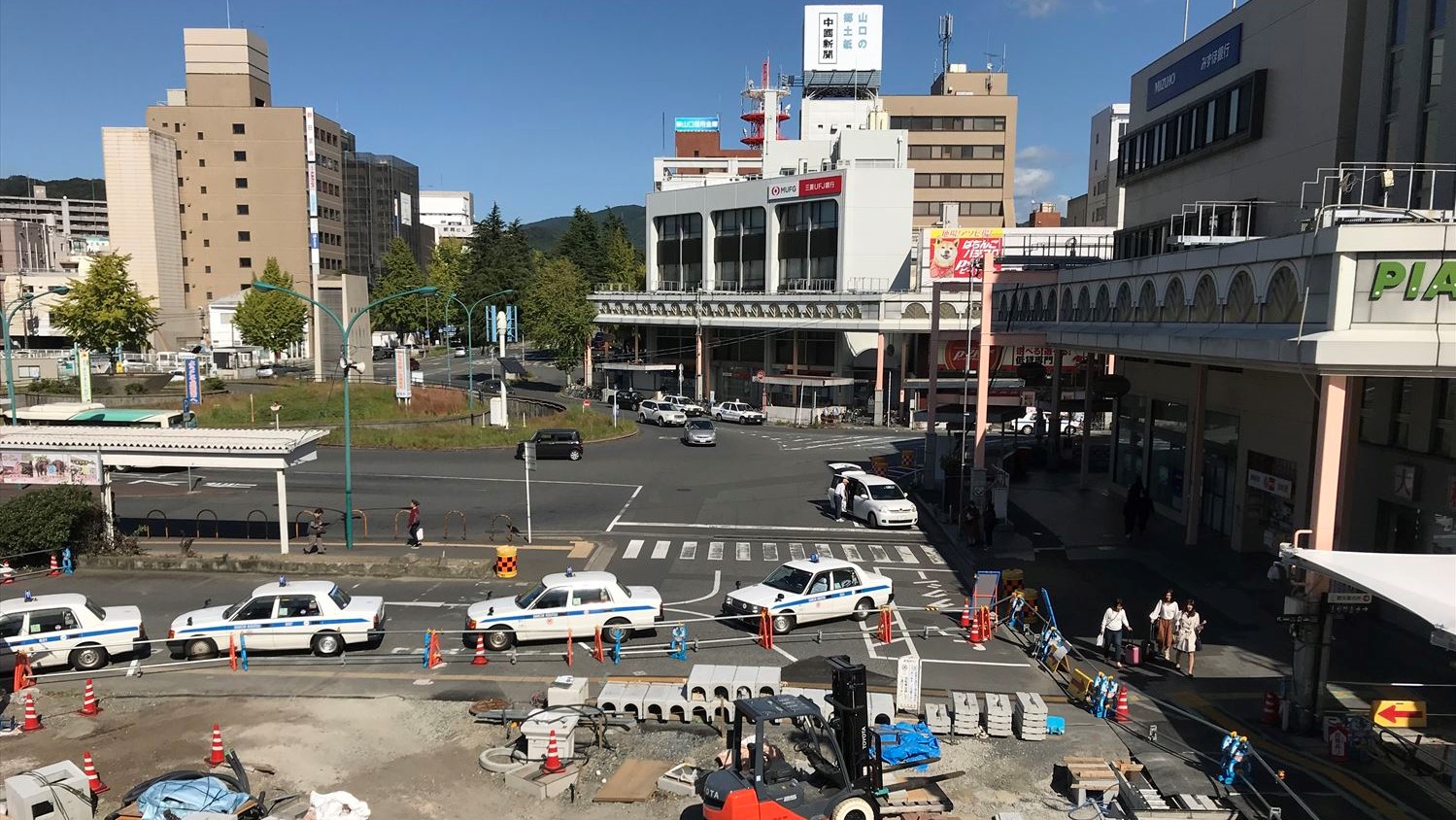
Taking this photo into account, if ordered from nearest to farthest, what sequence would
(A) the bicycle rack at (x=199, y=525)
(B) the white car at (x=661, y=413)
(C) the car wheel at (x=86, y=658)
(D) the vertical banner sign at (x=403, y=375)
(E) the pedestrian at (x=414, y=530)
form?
(C) the car wheel at (x=86, y=658), (E) the pedestrian at (x=414, y=530), (A) the bicycle rack at (x=199, y=525), (D) the vertical banner sign at (x=403, y=375), (B) the white car at (x=661, y=413)

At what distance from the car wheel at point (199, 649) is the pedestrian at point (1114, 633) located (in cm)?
1758

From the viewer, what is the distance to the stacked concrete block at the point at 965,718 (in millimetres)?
13758

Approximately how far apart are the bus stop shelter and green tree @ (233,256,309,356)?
55577 mm

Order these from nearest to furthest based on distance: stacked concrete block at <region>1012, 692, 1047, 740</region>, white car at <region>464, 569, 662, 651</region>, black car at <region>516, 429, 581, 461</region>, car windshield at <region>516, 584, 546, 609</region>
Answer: stacked concrete block at <region>1012, 692, 1047, 740</region> → white car at <region>464, 569, 662, 651</region> → car windshield at <region>516, 584, 546, 609</region> → black car at <region>516, 429, 581, 461</region>

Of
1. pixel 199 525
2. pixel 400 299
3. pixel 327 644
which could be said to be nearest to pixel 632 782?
pixel 327 644

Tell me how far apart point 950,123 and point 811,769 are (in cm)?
8259

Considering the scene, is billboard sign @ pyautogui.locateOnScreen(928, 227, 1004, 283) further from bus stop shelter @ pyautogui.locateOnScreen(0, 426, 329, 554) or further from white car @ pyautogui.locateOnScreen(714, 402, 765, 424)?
bus stop shelter @ pyautogui.locateOnScreen(0, 426, 329, 554)

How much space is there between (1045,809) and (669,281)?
67.1 metres

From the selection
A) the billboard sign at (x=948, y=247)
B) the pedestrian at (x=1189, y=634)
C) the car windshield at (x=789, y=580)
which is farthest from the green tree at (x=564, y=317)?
the pedestrian at (x=1189, y=634)

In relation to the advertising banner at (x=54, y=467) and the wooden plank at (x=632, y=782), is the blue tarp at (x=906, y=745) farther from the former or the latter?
the advertising banner at (x=54, y=467)

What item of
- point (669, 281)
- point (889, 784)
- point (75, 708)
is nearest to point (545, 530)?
point (75, 708)

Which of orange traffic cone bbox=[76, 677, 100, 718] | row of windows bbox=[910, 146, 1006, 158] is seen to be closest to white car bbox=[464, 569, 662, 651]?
orange traffic cone bbox=[76, 677, 100, 718]

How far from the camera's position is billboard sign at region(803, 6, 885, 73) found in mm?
85000

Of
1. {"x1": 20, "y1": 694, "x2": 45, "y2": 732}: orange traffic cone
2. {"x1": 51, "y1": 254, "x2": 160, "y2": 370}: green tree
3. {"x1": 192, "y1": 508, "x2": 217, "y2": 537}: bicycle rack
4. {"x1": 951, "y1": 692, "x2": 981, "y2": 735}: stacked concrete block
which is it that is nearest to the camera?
{"x1": 951, "y1": 692, "x2": 981, "y2": 735}: stacked concrete block
